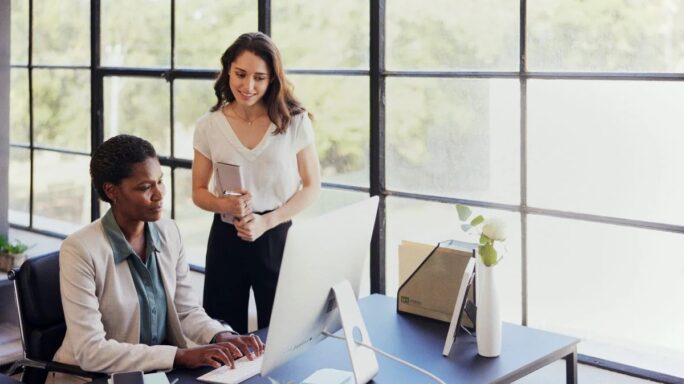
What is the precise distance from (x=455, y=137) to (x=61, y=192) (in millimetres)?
2873

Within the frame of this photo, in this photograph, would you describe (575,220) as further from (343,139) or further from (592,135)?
(343,139)

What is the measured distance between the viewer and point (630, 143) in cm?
311

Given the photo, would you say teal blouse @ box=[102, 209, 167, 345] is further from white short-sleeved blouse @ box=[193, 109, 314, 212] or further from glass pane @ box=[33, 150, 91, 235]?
glass pane @ box=[33, 150, 91, 235]

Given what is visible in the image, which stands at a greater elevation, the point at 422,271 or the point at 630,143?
the point at 630,143

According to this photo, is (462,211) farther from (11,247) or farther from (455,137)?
(11,247)

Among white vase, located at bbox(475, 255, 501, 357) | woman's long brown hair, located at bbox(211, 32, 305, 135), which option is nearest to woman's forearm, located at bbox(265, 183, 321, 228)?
woman's long brown hair, located at bbox(211, 32, 305, 135)

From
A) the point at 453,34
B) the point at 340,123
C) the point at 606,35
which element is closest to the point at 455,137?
the point at 453,34

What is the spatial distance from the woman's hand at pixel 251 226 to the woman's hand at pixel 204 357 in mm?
821

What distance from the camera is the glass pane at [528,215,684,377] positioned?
3082 millimetres

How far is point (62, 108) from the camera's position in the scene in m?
5.44

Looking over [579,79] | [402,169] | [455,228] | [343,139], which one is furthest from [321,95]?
[579,79]

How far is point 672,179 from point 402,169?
1118 millimetres

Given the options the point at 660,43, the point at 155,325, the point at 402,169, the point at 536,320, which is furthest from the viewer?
the point at 402,169

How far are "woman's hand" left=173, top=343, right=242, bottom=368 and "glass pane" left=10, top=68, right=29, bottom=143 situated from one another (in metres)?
3.71
